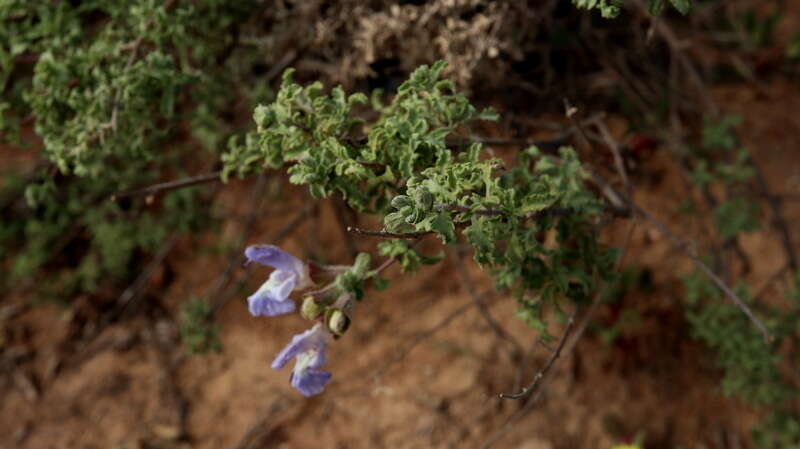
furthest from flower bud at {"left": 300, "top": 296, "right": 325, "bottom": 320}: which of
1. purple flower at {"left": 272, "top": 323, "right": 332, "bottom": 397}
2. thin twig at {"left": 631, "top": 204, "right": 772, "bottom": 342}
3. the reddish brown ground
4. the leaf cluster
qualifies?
the reddish brown ground

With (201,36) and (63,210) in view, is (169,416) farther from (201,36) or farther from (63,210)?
(201,36)

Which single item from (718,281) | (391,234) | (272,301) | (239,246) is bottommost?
(239,246)

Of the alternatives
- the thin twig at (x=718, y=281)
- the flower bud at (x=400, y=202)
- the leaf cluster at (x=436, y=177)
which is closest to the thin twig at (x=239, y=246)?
the leaf cluster at (x=436, y=177)

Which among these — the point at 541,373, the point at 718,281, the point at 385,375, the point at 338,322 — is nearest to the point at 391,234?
the point at 338,322

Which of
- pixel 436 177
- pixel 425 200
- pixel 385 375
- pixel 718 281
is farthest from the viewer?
pixel 385 375

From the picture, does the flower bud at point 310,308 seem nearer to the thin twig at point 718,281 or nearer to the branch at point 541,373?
the branch at point 541,373

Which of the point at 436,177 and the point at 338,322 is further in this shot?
the point at 338,322

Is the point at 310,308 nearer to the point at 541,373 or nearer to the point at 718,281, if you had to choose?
the point at 541,373
